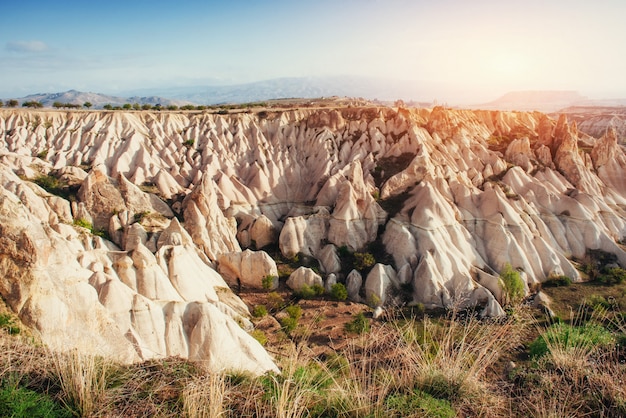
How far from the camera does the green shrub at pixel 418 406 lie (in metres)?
4.87

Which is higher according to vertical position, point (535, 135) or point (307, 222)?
point (535, 135)

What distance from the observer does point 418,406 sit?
5129mm

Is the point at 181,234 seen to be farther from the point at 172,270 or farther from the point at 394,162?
the point at 394,162

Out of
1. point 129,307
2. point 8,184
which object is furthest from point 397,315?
point 8,184

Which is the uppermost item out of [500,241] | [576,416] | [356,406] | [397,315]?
[356,406]

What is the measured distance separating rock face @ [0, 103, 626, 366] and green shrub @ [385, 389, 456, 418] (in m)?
3.10

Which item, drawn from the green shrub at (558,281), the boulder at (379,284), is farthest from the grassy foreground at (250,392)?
the green shrub at (558,281)

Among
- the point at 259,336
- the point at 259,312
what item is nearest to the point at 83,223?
the point at 259,312

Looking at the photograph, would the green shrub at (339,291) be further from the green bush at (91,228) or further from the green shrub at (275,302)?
the green bush at (91,228)

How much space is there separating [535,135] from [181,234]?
1611 inches

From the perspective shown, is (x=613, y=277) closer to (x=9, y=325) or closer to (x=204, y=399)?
(x=204, y=399)

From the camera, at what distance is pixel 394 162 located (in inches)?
1411

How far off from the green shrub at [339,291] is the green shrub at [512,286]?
927 cm

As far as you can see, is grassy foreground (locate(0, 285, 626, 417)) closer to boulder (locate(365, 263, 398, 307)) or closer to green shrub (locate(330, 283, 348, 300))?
boulder (locate(365, 263, 398, 307))
